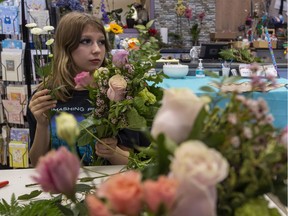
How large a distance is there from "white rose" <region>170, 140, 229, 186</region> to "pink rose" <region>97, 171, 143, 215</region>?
0.04 metres

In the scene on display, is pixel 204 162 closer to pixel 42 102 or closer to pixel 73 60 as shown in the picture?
pixel 42 102

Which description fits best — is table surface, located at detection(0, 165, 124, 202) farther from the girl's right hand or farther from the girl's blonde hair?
the girl's blonde hair

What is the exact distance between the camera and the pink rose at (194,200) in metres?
0.33

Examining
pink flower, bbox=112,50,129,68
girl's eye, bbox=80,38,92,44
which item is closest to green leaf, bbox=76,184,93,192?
pink flower, bbox=112,50,129,68

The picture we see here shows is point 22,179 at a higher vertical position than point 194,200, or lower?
lower

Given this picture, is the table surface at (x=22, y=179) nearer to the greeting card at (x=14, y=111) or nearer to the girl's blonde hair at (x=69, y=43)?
the girl's blonde hair at (x=69, y=43)

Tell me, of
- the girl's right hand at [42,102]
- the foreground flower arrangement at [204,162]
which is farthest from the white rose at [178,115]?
the girl's right hand at [42,102]

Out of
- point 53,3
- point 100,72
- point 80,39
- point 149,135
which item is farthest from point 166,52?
point 149,135

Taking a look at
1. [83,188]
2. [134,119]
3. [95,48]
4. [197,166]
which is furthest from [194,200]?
[95,48]

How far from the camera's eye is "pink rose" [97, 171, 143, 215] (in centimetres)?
30

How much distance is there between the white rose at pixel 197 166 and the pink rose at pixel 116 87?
0.74m

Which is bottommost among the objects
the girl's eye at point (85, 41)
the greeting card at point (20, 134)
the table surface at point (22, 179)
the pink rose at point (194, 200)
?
the greeting card at point (20, 134)

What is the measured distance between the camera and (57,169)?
1.19ft

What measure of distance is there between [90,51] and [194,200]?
136 centimetres
